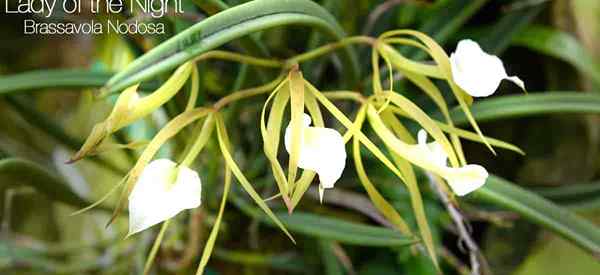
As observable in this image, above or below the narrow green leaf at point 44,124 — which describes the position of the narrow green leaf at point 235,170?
below

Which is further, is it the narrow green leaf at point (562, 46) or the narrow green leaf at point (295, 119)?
the narrow green leaf at point (562, 46)

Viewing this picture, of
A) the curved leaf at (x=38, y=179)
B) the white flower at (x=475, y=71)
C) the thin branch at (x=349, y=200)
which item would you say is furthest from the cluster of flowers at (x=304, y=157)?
the thin branch at (x=349, y=200)

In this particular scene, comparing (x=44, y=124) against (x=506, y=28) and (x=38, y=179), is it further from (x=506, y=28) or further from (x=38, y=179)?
(x=506, y=28)

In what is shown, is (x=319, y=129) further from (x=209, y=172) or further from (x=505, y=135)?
(x=505, y=135)

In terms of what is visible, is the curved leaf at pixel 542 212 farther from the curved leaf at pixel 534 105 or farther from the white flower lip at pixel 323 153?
the white flower lip at pixel 323 153

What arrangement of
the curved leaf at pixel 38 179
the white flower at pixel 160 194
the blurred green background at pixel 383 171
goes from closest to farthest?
the white flower at pixel 160 194 → the curved leaf at pixel 38 179 → the blurred green background at pixel 383 171

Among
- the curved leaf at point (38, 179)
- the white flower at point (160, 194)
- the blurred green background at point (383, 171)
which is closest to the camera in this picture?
the white flower at point (160, 194)

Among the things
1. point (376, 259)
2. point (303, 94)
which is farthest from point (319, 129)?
point (376, 259)
